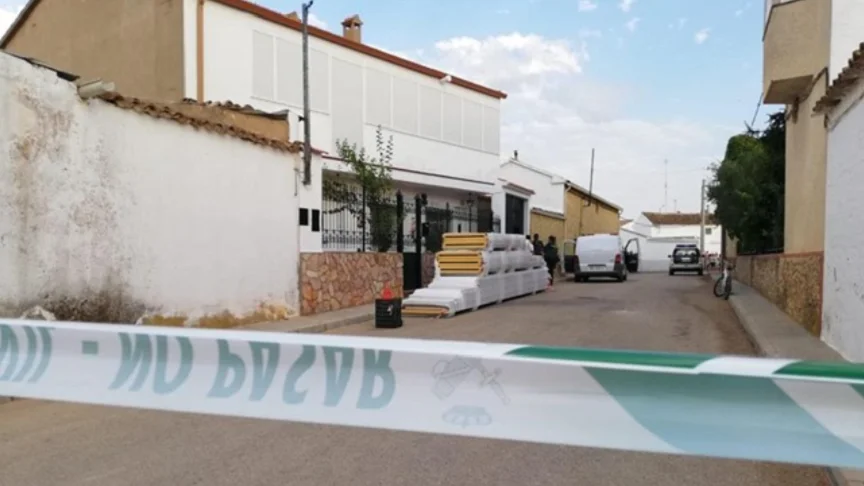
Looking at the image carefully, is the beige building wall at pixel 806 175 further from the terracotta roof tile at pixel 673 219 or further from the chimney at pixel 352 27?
the terracotta roof tile at pixel 673 219

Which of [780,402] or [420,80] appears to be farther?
[420,80]

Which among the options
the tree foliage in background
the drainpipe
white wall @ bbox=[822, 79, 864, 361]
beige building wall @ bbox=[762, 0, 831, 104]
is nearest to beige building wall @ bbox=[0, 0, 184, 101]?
the drainpipe

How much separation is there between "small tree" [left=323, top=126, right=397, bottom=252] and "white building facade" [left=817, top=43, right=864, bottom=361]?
10.4m

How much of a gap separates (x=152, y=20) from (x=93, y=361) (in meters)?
16.4

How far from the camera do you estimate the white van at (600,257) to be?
1033 inches

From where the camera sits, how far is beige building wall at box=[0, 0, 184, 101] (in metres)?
16.8

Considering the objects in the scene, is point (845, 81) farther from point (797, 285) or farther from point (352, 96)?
point (352, 96)

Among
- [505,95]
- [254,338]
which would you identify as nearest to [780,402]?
[254,338]

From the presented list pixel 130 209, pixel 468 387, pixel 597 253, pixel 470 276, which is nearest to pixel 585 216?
pixel 597 253

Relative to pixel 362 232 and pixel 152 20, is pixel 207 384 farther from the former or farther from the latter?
pixel 152 20

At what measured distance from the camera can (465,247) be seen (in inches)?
622

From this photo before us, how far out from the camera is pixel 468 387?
108 inches

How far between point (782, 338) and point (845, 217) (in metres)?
2.52

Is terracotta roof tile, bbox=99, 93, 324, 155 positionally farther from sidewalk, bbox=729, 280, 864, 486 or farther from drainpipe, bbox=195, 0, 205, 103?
sidewalk, bbox=729, 280, 864, 486
